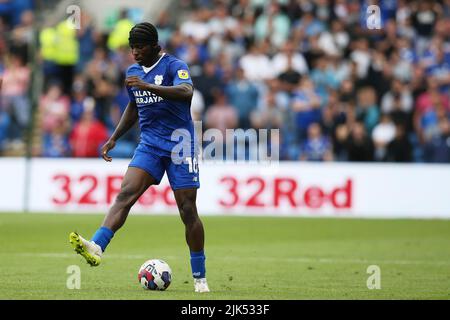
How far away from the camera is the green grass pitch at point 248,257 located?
10.9 m

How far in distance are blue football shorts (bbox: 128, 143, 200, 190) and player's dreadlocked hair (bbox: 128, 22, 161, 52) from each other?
3.50ft

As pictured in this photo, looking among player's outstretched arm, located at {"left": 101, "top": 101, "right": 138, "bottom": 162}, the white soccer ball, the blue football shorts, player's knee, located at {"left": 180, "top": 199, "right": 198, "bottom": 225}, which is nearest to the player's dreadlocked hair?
player's outstretched arm, located at {"left": 101, "top": 101, "right": 138, "bottom": 162}

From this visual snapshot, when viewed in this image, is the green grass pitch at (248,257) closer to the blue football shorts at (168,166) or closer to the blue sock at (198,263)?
the blue sock at (198,263)

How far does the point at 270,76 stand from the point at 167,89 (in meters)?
13.4

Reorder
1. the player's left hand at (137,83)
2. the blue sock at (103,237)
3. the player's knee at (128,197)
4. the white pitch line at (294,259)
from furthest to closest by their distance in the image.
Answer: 1. the white pitch line at (294,259)
2. the player's knee at (128,197)
3. the blue sock at (103,237)
4. the player's left hand at (137,83)

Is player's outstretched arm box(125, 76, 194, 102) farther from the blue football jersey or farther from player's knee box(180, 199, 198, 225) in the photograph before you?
player's knee box(180, 199, 198, 225)

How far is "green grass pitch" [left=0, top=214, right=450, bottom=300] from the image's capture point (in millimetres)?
10883

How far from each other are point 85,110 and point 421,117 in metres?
6.98

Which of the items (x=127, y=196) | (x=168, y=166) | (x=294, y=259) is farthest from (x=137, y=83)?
(x=294, y=259)

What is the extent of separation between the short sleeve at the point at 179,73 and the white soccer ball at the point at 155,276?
1.83 metres

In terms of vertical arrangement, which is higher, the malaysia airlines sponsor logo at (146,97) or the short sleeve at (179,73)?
the short sleeve at (179,73)

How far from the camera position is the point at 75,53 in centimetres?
2423

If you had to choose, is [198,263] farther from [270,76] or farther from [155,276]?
[270,76]

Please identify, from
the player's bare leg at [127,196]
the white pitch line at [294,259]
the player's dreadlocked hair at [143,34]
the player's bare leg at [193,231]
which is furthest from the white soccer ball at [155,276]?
the white pitch line at [294,259]
